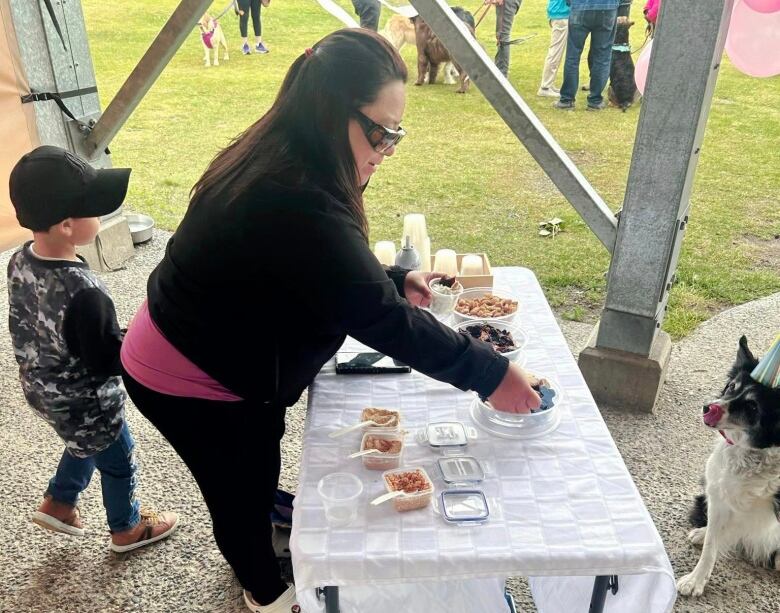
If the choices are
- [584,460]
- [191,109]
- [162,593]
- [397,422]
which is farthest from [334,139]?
[191,109]

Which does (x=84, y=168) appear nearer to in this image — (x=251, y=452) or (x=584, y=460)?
(x=251, y=452)

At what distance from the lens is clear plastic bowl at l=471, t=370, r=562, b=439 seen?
170cm

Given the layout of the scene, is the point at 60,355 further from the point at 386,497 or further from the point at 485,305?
the point at 485,305

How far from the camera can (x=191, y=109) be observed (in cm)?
948

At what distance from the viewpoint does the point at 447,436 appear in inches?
66.4

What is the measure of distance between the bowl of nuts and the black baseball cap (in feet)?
3.91

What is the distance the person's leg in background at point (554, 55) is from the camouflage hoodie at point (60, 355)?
805 cm

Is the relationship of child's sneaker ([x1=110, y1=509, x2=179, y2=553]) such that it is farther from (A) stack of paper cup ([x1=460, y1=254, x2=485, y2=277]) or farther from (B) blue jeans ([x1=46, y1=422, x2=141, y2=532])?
Result: (A) stack of paper cup ([x1=460, y1=254, x2=485, y2=277])

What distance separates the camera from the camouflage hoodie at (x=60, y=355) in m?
1.94


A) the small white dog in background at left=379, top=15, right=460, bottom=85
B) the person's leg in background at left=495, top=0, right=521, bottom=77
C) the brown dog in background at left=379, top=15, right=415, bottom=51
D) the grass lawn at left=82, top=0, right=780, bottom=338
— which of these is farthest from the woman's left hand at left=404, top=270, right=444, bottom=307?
the brown dog in background at left=379, top=15, right=415, bottom=51

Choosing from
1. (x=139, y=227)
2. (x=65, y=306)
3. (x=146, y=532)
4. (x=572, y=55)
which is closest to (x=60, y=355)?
(x=65, y=306)

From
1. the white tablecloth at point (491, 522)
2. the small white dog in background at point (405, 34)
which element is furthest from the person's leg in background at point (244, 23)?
the white tablecloth at point (491, 522)

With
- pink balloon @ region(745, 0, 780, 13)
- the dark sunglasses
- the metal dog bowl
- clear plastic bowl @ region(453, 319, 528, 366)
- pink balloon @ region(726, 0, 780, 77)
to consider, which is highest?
pink balloon @ region(745, 0, 780, 13)

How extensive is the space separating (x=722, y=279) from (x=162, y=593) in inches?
164
